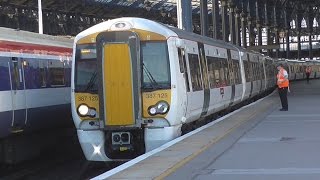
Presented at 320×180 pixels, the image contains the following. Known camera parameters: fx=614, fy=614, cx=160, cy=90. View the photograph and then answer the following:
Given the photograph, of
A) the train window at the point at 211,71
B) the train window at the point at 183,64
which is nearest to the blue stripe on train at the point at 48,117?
the train window at the point at 183,64

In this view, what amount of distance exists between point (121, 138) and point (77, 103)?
1.21 m

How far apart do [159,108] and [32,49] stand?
13.4 ft

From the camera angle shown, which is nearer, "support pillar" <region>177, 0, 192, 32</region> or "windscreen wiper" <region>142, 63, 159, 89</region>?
"windscreen wiper" <region>142, 63, 159, 89</region>

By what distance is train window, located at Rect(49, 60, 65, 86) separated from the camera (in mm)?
16312

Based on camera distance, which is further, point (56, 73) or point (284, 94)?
point (284, 94)

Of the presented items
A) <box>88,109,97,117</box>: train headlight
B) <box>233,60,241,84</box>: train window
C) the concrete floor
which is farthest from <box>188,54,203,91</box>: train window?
<box>233,60,241,84</box>: train window

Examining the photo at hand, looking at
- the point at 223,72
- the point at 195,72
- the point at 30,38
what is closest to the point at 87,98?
the point at 30,38

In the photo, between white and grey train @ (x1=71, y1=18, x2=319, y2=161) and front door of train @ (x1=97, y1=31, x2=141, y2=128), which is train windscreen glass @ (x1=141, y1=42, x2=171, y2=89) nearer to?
white and grey train @ (x1=71, y1=18, x2=319, y2=161)

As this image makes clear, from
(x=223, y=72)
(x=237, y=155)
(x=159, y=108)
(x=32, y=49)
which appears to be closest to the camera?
(x=237, y=155)

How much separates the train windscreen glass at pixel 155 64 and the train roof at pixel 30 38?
312 cm

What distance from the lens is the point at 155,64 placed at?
12.9 meters

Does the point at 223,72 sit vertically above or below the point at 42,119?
above

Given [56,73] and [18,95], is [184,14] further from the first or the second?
[18,95]

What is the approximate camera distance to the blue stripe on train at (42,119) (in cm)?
1315
